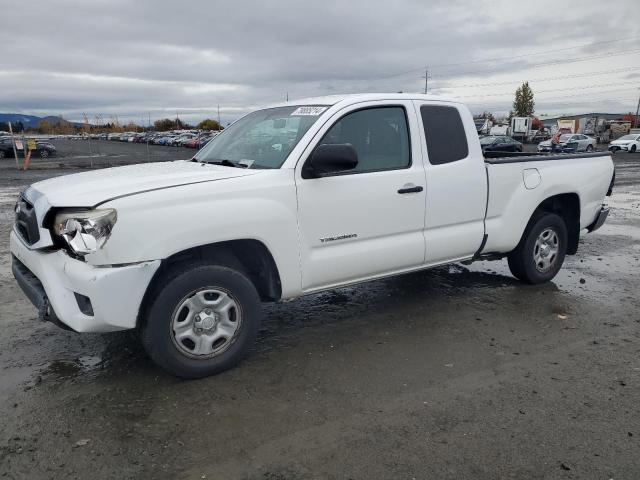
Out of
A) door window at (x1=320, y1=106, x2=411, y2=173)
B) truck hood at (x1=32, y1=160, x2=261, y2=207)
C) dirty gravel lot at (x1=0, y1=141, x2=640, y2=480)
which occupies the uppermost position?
door window at (x1=320, y1=106, x2=411, y2=173)

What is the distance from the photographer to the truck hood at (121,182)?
3.33 meters

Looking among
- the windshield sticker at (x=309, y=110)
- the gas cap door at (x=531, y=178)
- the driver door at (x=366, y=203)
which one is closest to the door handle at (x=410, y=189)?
the driver door at (x=366, y=203)

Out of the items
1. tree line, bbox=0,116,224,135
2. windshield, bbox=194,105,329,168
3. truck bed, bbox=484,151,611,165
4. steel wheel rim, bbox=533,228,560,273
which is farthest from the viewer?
tree line, bbox=0,116,224,135

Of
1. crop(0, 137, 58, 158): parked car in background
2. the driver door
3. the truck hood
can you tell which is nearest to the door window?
the driver door

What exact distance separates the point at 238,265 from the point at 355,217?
974mm

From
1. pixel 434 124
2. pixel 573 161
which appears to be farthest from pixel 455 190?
pixel 573 161

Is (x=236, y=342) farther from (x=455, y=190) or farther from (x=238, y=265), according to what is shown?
(x=455, y=190)

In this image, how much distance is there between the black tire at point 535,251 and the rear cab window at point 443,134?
4.28 feet

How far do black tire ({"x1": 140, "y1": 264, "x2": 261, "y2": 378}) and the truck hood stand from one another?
59 cm

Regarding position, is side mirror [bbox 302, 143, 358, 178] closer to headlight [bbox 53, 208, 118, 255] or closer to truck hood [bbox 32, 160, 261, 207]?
truck hood [bbox 32, 160, 261, 207]

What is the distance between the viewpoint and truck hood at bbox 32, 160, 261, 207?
3330 mm

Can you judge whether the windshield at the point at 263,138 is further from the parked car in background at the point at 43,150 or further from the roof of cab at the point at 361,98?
the parked car in background at the point at 43,150

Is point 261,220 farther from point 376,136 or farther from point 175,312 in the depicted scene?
point 376,136

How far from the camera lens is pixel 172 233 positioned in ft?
10.9
